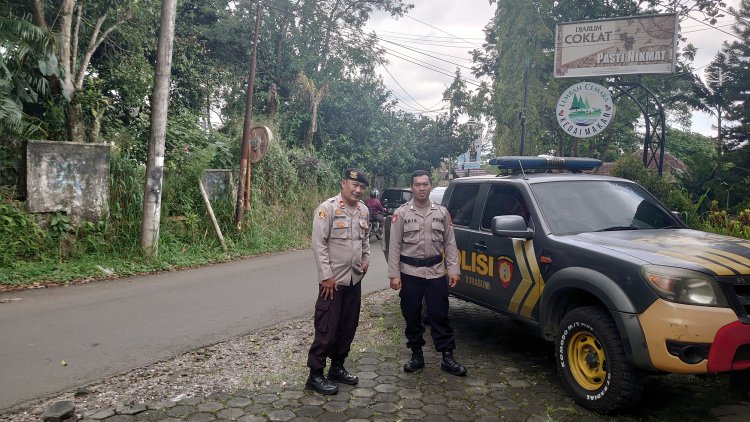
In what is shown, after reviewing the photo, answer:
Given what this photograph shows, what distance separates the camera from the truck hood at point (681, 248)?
3498 millimetres

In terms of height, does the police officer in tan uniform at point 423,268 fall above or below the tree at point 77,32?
below

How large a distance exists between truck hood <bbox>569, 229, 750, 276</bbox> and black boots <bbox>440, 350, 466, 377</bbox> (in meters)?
1.48

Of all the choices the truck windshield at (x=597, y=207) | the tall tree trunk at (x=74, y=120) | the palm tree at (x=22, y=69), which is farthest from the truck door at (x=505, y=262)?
the tall tree trunk at (x=74, y=120)

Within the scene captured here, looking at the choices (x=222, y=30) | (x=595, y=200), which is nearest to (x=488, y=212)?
(x=595, y=200)

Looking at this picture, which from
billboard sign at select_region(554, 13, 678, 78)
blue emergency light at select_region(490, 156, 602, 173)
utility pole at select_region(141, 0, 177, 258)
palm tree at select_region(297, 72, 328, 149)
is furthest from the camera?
palm tree at select_region(297, 72, 328, 149)

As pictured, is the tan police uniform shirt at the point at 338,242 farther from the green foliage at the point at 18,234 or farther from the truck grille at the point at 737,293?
the green foliage at the point at 18,234

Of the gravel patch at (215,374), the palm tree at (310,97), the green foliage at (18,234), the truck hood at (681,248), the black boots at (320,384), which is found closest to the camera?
the truck hood at (681,248)

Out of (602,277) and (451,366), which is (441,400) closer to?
(451,366)

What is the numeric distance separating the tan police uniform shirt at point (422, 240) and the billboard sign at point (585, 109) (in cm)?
706

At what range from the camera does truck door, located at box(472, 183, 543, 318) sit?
15.3 ft

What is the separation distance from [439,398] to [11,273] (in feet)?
24.3

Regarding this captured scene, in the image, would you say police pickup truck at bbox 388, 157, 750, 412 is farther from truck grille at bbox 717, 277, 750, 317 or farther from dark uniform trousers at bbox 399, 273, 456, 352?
dark uniform trousers at bbox 399, 273, 456, 352

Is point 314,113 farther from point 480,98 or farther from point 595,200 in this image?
point 595,200

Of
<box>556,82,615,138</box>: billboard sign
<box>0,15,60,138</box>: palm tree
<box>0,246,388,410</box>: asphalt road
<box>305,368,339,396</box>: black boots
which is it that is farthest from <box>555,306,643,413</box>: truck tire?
<box>0,15,60,138</box>: palm tree
